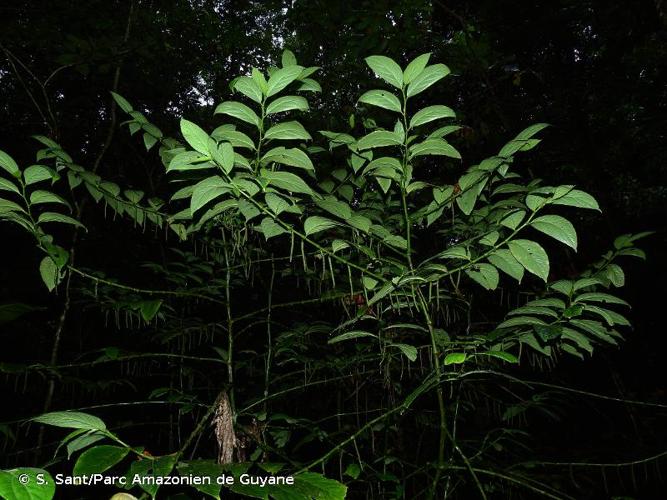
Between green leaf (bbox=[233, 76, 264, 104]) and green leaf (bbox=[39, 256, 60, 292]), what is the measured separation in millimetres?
645

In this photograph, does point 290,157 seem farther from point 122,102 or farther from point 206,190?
point 122,102

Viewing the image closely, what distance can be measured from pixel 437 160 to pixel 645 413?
335 centimetres

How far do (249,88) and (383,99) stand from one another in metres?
0.30

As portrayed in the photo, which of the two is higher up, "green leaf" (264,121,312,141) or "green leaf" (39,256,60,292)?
"green leaf" (264,121,312,141)

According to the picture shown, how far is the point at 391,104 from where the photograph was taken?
0.96 m

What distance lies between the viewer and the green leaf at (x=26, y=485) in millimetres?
Answer: 468

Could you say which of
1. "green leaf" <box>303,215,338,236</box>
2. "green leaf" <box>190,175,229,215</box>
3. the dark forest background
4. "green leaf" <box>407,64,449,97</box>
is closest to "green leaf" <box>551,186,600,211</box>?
"green leaf" <box>407,64,449,97</box>

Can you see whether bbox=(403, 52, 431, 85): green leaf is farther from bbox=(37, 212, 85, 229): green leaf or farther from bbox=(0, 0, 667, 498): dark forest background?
bbox=(0, 0, 667, 498): dark forest background

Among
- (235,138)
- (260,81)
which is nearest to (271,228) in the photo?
(235,138)

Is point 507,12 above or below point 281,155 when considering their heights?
above

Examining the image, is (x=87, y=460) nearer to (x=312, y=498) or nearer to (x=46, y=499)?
(x=46, y=499)

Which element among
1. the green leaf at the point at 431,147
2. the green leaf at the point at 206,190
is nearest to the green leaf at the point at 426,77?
the green leaf at the point at 431,147

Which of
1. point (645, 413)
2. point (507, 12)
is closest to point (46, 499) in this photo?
point (645, 413)

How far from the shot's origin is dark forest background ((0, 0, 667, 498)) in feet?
10.5
